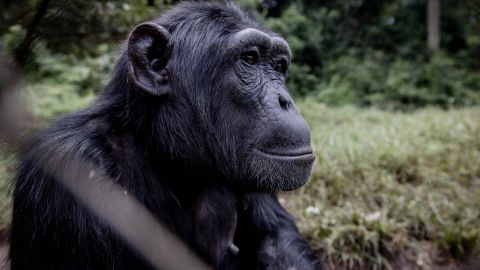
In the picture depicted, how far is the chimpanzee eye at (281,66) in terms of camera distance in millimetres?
2715

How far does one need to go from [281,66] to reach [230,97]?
440 mm

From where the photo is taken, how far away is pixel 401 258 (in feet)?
12.0

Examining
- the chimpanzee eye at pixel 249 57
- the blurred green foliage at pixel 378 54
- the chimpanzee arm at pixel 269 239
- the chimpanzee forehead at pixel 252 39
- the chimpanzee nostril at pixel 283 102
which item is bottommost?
the blurred green foliage at pixel 378 54

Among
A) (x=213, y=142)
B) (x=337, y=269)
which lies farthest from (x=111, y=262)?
(x=337, y=269)

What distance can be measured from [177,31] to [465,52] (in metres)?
21.1

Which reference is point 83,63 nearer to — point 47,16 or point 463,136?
point 47,16

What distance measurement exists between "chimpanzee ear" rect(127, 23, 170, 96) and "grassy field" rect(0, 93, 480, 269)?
3.85 feet

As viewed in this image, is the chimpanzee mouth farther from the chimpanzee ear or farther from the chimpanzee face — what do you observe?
the chimpanzee ear

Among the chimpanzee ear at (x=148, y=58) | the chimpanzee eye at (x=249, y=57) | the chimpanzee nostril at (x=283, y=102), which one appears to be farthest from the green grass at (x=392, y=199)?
the chimpanzee ear at (x=148, y=58)

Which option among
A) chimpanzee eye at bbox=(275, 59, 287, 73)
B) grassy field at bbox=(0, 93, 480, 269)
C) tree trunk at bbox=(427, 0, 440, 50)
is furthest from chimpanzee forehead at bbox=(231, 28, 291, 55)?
tree trunk at bbox=(427, 0, 440, 50)

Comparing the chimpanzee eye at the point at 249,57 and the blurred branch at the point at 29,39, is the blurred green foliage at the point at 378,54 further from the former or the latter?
the chimpanzee eye at the point at 249,57

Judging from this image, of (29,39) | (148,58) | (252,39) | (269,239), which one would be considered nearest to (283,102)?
(252,39)

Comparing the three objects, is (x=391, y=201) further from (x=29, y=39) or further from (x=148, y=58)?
(x=29, y=39)

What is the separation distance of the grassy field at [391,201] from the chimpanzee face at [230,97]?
1260mm
